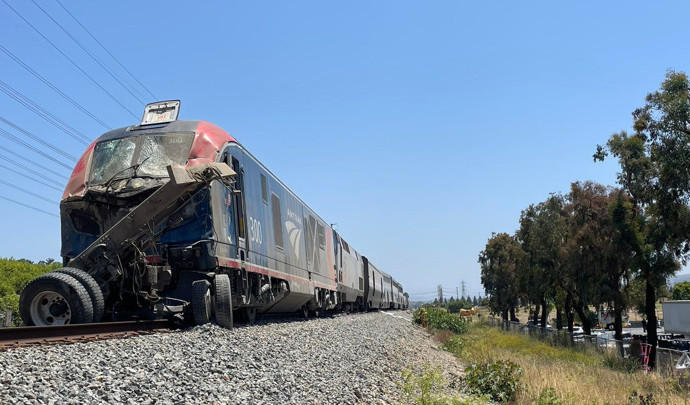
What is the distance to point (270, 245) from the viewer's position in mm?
14258

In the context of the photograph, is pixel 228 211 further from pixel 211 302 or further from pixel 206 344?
pixel 206 344

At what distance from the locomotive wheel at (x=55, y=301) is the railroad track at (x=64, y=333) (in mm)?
517

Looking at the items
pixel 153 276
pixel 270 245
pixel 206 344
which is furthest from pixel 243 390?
pixel 270 245

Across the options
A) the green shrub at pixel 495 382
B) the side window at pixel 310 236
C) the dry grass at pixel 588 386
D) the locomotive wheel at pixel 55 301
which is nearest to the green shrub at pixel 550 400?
the dry grass at pixel 588 386

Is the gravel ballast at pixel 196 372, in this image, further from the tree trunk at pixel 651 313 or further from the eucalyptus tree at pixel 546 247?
the eucalyptus tree at pixel 546 247

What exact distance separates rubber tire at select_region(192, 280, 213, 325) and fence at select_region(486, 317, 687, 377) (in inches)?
487

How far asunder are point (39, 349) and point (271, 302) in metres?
8.33

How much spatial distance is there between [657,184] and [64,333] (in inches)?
749

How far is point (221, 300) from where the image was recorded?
10.0 metres

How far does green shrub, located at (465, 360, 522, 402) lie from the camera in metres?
10.7

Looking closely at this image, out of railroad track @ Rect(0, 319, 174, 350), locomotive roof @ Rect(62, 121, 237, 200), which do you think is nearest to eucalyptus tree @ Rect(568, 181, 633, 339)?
locomotive roof @ Rect(62, 121, 237, 200)

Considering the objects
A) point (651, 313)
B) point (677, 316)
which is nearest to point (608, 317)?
point (677, 316)

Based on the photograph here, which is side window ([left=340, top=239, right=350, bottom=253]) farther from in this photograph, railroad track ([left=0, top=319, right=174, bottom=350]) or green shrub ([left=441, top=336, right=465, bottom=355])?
railroad track ([left=0, top=319, right=174, bottom=350])

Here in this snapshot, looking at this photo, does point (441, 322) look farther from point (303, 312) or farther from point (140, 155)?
point (140, 155)
